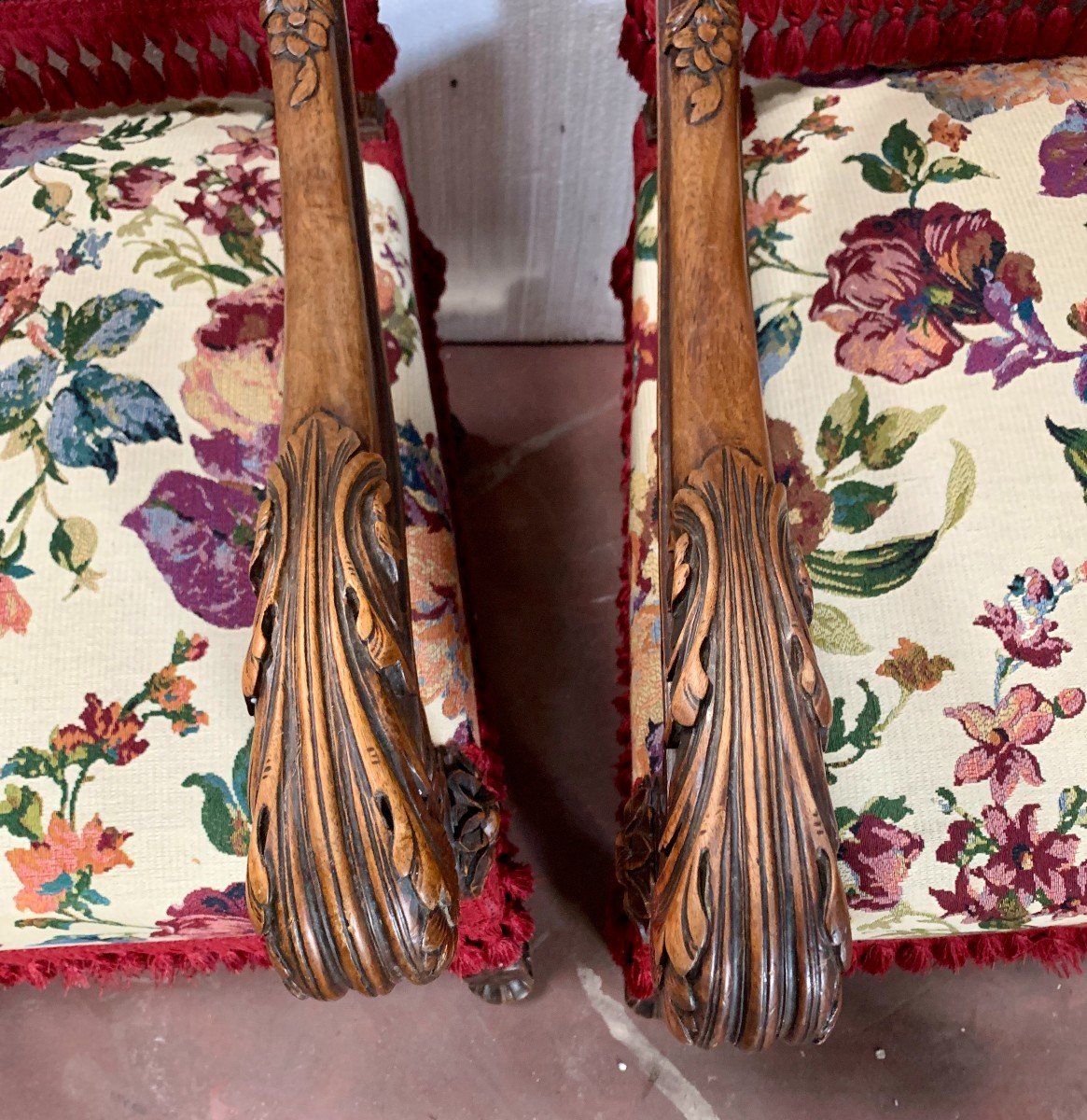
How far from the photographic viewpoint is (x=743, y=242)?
39 cm

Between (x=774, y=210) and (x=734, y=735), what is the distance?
336 millimetres

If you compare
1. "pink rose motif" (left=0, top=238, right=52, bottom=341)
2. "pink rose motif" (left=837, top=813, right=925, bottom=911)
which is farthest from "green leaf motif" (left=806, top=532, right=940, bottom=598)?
"pink rose motif" (left=0, top=238, right=52, bottom=341)

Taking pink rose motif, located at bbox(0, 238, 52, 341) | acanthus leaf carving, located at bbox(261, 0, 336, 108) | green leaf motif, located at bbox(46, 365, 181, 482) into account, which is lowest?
green leaf motif, located at bbox(46, 365, 181, 482)

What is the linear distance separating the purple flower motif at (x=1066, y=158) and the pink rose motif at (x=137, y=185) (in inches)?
18.3

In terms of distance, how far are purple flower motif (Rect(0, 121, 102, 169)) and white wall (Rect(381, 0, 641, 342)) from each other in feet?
0.79

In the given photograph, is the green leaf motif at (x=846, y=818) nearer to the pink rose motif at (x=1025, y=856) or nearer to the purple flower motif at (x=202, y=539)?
the pink rose motif at (x=1025, y=856)

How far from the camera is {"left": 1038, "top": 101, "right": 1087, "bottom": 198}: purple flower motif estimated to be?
0.50 metres

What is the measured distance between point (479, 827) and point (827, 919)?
0.52 ft

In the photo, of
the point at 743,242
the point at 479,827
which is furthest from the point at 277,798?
the point at 743,242

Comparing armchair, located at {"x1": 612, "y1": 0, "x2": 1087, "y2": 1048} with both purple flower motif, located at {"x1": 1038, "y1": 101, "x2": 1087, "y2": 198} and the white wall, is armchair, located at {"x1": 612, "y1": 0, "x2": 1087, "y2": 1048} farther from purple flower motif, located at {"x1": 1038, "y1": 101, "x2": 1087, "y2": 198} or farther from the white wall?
the white wall

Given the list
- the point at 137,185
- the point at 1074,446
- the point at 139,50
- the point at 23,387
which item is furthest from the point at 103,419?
the point at 1074,446

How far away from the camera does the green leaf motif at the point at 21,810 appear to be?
16.8 inches

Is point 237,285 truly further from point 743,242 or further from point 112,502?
point 743,242

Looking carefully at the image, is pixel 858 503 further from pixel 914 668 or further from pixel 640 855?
→ pixel 640 855
